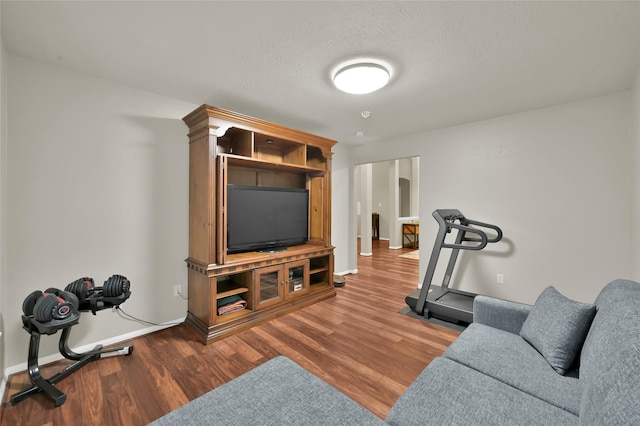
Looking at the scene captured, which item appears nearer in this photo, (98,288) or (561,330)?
(561,330)

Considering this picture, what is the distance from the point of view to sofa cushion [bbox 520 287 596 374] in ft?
4.46

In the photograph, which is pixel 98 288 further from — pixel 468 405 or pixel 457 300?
pixel 457 300

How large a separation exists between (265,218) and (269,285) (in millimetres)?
774

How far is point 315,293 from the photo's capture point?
11.4 feet

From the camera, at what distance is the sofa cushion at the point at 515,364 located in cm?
118

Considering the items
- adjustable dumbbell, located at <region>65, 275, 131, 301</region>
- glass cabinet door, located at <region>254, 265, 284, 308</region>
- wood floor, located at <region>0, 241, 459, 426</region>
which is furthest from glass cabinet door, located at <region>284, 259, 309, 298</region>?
adjustable dumbbell, located at <region>65, 275, 131, 301</region>

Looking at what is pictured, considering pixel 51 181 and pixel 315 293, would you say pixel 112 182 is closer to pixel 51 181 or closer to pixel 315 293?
pixel 51 181

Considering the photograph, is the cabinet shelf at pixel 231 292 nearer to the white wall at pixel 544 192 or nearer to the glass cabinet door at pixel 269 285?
the glass cabinet door at pixel 269 285

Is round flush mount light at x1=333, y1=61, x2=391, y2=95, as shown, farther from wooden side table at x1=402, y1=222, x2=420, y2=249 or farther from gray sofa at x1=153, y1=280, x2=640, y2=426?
wooden side table at x1=402, y1=222, x2=420, y2=249

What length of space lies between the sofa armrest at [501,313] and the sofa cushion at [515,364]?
73mm

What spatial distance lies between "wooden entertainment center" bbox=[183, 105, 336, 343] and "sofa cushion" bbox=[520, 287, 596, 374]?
2317mm

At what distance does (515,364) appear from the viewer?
139 centimetres

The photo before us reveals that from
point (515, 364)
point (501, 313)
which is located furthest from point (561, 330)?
point (501, 313)

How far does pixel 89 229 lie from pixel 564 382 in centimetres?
341
